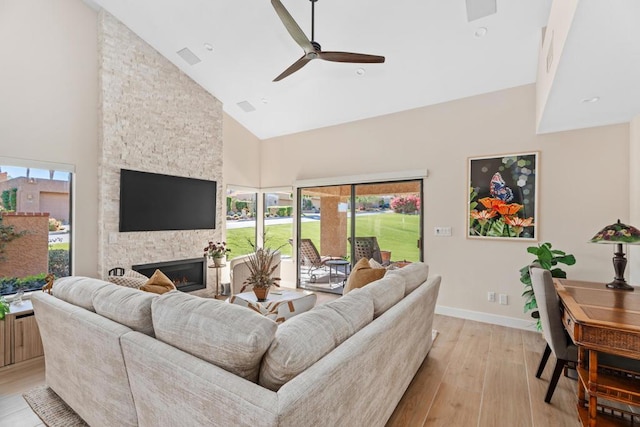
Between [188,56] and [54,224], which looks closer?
[54,224]

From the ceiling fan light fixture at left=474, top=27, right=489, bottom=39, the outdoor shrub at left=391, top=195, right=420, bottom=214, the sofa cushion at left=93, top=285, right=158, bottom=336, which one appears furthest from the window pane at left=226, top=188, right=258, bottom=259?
the ceiling fan light fixture at left=474, top=27, right=489, bottom=39

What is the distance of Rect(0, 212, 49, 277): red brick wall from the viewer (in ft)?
10.8

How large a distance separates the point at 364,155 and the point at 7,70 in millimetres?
4631

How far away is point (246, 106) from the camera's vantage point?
527 cm

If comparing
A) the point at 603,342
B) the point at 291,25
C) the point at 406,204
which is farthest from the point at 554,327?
the point at 291,25

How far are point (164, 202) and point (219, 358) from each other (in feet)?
13.1

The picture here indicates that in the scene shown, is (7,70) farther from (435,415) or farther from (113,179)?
(435,415)

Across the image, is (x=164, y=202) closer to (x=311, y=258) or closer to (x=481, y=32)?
(x=311, y=258)

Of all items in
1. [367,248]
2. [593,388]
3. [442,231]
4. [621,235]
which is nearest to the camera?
[593,388]

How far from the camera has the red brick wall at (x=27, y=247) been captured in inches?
130

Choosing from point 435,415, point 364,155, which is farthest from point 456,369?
point 364,155

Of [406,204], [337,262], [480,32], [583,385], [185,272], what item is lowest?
[583,385]

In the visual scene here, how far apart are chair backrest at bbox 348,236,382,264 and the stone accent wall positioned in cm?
260

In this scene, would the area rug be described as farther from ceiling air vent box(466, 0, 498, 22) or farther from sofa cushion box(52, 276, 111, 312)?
ceiling air vent box(466, 0, 498, 22)
